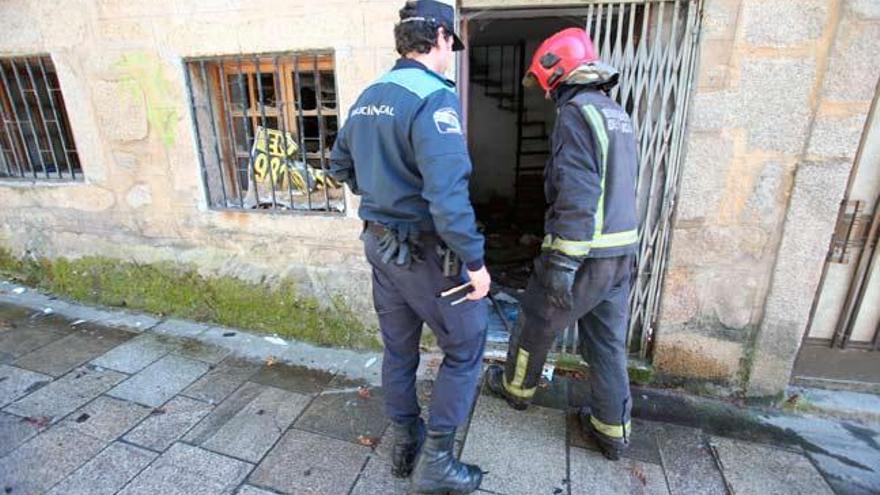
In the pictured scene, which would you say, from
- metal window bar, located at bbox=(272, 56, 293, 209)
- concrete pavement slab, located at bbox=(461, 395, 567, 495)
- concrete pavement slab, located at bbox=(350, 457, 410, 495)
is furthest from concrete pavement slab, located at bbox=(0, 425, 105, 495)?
concrete pavement slab, located at bbox=(461, 395, 567, 495)

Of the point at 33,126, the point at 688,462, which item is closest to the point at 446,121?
the point at 688,462

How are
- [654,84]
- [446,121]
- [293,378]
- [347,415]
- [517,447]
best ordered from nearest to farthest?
1. [446,121]
2. [517,447]
3. [654,84]
4. [347,415]
5. [293,378]

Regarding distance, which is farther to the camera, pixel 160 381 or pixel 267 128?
pixel 267 128

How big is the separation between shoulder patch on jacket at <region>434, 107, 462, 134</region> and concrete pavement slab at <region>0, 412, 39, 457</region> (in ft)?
9.15

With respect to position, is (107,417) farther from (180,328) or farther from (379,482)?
(379,482)

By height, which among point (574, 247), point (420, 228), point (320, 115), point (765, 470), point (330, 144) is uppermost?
point (320, 115)

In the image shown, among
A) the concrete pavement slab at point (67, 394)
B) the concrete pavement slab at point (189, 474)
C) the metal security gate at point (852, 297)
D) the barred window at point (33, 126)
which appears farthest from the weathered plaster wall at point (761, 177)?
the barred window at point (33, 126)

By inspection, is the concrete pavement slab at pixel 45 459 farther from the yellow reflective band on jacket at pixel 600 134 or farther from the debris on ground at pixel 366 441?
the yellow reflective band on jacket at pixel 600 134

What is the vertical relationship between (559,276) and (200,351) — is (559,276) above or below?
above

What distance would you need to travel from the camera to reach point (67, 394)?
9.32ft

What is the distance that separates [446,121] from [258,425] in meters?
2.04

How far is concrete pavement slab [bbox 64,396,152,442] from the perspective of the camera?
2.54 metres

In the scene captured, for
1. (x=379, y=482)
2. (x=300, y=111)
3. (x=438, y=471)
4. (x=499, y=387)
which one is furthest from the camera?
(x=300, y=111)

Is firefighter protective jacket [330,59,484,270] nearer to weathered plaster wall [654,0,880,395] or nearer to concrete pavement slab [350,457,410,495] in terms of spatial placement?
concrete pavement slab [350,457,410,495]
